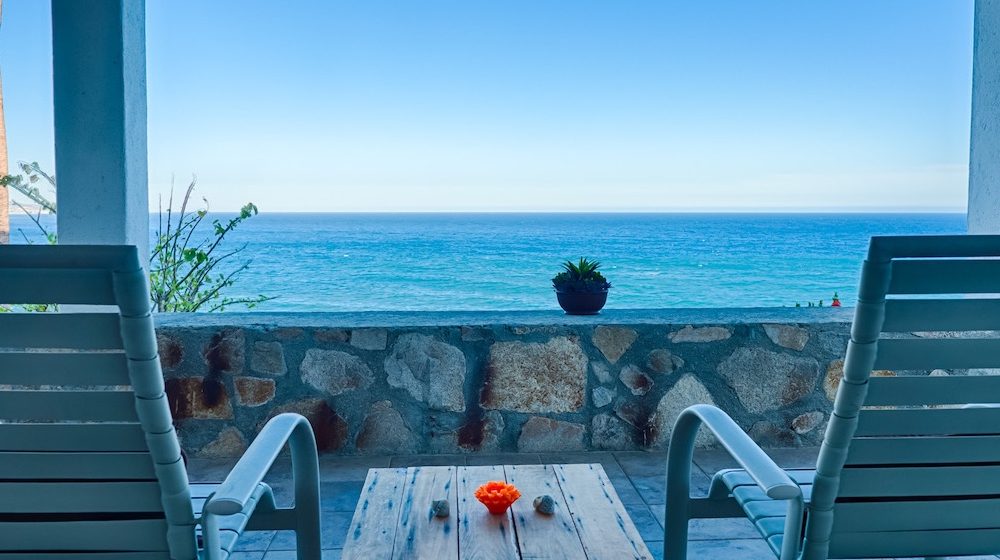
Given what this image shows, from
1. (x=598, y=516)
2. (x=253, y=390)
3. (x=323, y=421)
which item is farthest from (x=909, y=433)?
(x=253, y=390)

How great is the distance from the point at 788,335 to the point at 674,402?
53 cm

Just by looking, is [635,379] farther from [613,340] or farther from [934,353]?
[934,353]

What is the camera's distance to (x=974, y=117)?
300cm

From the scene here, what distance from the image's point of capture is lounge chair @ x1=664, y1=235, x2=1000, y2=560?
1118 mm

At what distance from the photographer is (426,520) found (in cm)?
152

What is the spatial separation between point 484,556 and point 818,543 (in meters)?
0.56

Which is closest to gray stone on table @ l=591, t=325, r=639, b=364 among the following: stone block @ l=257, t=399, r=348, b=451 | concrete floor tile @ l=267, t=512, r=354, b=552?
stone block @ l=257, t=399, r=348, b=451

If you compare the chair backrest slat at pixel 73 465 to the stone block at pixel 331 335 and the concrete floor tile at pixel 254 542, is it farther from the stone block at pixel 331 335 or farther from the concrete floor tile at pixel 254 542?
the stone block at pixel 331 335

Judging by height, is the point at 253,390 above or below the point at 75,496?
below

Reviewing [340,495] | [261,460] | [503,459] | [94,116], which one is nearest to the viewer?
[261,460]

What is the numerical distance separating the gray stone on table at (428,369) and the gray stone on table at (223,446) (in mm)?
646

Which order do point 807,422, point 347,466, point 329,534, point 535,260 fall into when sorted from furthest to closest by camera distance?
point 535,260 < point 807,422 < point 347,466 < point 329,534

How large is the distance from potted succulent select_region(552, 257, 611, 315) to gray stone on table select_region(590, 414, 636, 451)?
456mm

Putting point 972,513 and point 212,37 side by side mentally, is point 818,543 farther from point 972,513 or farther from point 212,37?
point 212,37
